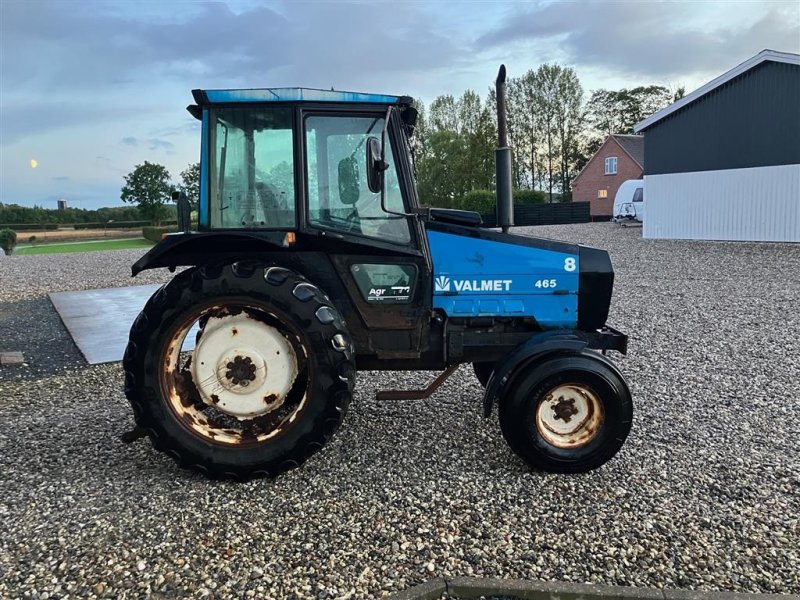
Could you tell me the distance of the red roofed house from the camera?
139 ft

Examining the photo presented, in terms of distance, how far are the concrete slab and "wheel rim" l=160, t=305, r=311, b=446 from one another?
3738 millimetres

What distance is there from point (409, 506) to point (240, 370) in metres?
1.29

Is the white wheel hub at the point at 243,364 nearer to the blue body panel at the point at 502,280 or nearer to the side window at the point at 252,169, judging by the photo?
the side window at the point at 252,169

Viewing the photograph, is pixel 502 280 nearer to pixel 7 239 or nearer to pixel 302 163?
pixel 302 163

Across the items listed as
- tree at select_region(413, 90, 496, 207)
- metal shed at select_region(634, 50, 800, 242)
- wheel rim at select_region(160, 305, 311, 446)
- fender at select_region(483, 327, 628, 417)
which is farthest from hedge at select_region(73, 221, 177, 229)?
fender at select_region(483, 327, 628, 417)

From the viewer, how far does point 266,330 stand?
12.2 ft

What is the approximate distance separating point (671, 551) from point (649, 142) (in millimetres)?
22251

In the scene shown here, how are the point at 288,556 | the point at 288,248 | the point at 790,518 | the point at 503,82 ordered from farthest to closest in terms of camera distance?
the point at 503,82 → the point at 288,248 → the point at 790,518 → the point at 288,556

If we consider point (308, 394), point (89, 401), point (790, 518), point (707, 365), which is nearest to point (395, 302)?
point (308, 394)

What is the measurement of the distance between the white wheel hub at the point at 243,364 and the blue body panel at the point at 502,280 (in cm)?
108

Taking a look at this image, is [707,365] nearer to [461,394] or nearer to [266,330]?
[461,394]

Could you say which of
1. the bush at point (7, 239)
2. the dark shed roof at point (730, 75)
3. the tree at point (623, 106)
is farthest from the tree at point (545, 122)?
the bush at point (7, 239)

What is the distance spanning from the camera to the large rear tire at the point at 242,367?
357 centimetres

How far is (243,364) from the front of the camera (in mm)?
3729
